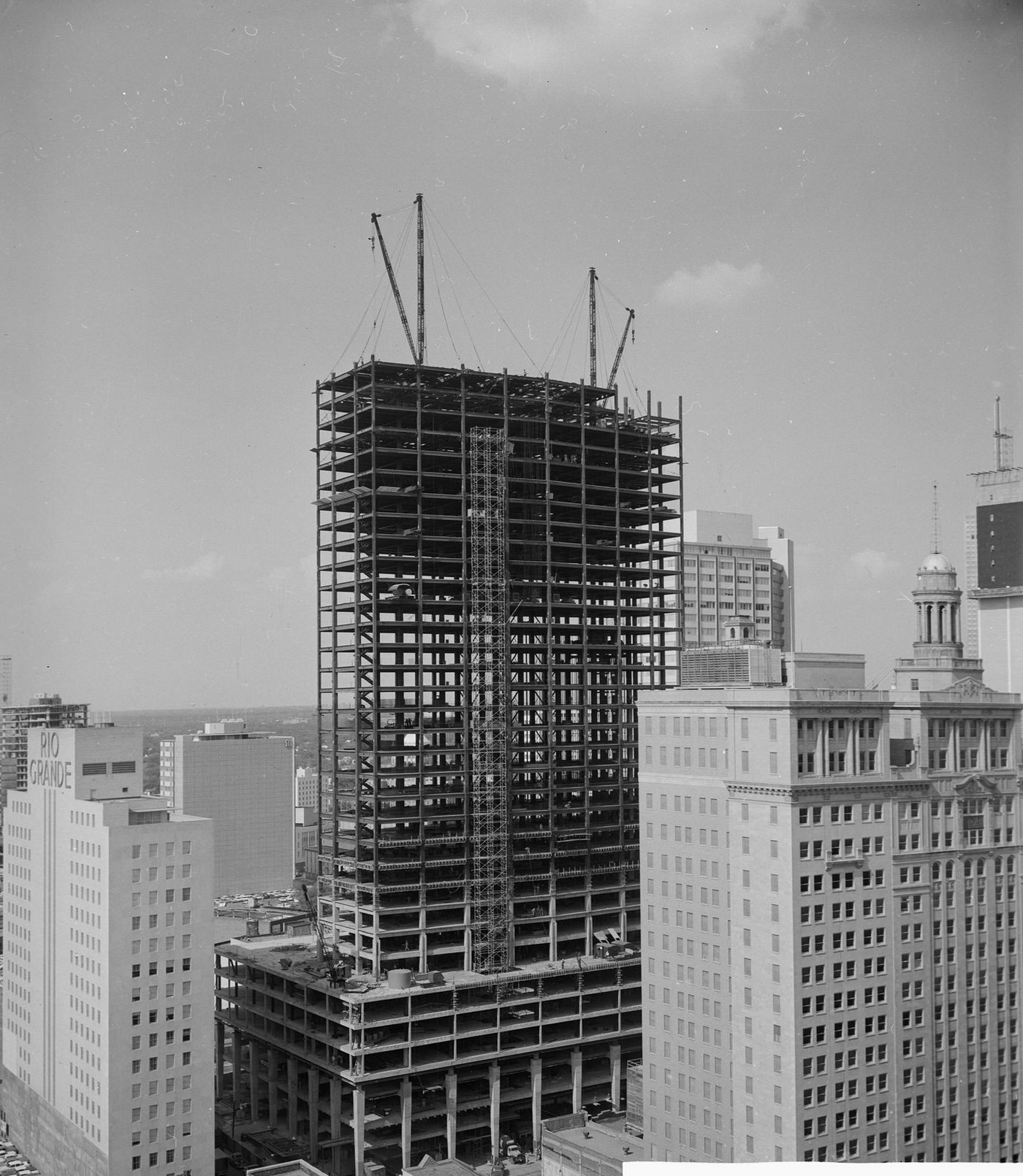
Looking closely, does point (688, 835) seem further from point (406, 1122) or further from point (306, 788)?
point (306, 788)

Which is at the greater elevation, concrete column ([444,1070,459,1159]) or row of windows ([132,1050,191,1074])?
row of windows ([132,1050,191,1074])

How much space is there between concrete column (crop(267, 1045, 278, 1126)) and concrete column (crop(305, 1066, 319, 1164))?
184 cm

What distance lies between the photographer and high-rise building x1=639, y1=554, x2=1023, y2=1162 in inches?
878

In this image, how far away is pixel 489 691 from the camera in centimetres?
3709

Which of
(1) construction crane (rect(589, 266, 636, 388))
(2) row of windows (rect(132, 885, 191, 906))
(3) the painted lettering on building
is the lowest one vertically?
(2) row of windows (rect(132, 885, 191, 906))

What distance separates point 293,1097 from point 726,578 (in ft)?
110

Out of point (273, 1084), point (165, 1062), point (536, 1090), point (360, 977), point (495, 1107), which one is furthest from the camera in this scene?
point (273, 1084)

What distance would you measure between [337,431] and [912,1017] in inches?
948

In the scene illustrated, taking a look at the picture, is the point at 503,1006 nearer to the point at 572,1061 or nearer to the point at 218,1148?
the point at 572,1061

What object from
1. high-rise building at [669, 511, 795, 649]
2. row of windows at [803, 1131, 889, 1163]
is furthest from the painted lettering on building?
high-rise building at [669, 511, 795, 649]

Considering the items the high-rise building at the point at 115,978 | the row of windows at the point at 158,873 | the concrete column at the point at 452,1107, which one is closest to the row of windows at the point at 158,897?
the high-rise building at the point at 115,978

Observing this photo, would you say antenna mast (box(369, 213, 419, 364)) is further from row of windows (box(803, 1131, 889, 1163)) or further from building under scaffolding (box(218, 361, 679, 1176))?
row of windows (box(803, 1131, 889, 1163))

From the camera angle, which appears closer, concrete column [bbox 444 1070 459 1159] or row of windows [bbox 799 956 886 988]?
row of windows [bbox 799 956 886 988]

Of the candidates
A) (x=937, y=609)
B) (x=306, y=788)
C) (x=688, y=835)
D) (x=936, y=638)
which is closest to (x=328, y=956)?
(x=688, y=835)
